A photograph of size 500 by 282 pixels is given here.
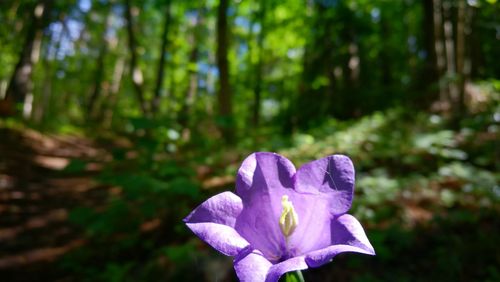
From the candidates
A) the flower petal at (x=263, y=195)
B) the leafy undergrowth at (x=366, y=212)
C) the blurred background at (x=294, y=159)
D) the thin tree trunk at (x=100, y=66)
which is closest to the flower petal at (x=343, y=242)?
the flower petal at (x=263, y=195)

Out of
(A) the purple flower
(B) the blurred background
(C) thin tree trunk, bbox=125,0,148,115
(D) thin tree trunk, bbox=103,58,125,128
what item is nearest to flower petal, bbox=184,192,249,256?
(A) the purple flower

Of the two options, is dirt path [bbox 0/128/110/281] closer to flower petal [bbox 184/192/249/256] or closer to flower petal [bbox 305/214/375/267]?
flower petal [bbox 184/192/249/256]

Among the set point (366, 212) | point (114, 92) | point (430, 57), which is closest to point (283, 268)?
point (366, 212)

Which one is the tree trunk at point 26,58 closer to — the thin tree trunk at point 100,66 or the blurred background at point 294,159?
the blurred background at point 294,159

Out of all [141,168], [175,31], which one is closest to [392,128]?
[141,168]

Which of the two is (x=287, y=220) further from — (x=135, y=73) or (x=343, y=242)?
(x=135, y=73)
